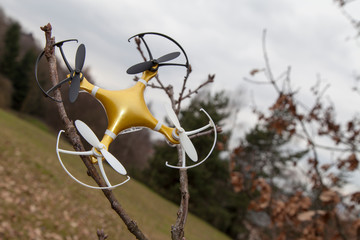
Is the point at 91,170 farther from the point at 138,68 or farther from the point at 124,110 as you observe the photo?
the point at 138,68

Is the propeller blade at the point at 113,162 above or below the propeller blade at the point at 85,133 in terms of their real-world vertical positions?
below

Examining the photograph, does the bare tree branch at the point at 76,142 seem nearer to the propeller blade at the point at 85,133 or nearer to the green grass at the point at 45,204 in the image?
the propeller blade at the point at 85,133

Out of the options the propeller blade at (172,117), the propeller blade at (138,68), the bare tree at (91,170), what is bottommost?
the bare tree at (91,170)

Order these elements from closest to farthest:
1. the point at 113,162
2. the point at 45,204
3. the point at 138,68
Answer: the point at 113,162
the point at 138,68
the point at 45,204

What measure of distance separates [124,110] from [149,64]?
5.0 inches

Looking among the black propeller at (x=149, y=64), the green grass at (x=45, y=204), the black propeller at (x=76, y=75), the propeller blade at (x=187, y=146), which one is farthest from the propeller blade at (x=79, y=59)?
the green grass at (x=45, y=204)

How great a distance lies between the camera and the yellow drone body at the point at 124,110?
1.96 feet

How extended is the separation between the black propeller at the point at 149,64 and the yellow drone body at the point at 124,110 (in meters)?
0.05

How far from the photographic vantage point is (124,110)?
61cm

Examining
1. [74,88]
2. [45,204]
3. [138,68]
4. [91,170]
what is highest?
[138,68]

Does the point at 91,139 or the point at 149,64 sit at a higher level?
the point at 149,64

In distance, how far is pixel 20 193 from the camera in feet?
14.8

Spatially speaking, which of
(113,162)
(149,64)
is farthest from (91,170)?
(149,64)

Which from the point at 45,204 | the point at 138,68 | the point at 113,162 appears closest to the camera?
the point at 113,162
